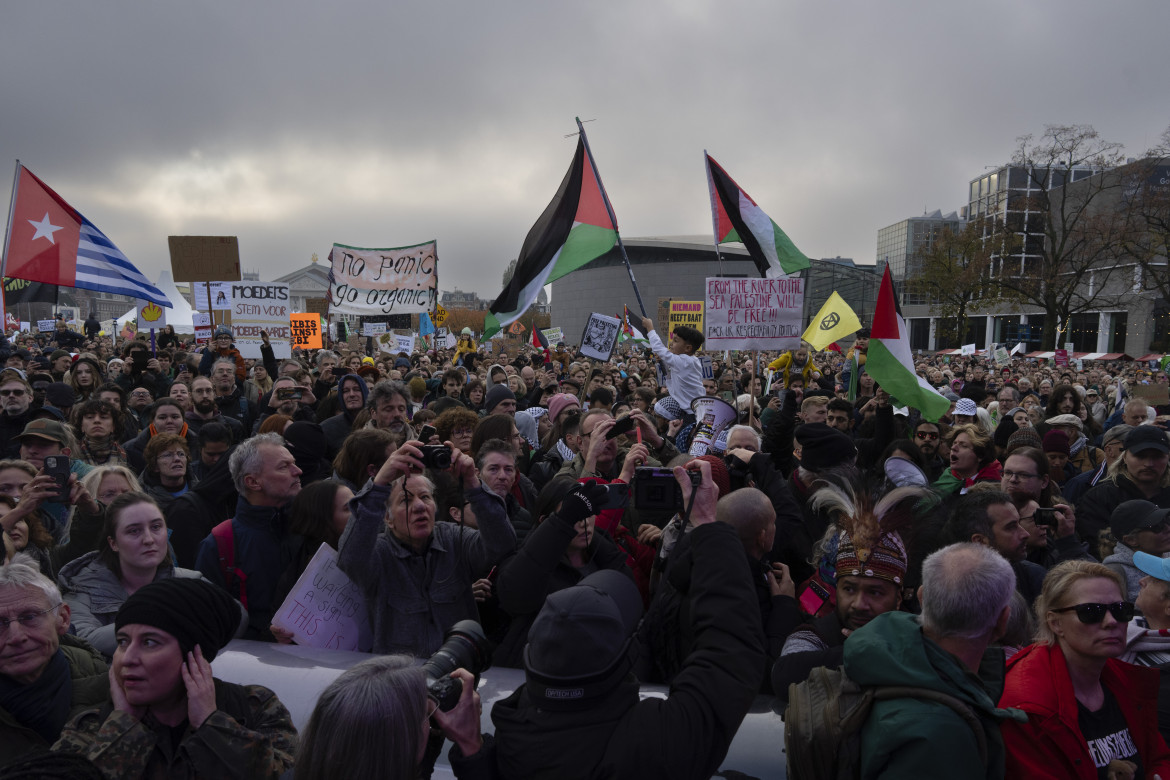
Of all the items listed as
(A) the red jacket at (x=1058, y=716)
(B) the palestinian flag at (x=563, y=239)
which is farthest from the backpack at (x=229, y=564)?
(B) the palestinian flag at (x=563, y=239)

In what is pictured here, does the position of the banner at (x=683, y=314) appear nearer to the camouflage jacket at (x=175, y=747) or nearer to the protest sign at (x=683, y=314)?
the protest sign at (x=683, y=314)

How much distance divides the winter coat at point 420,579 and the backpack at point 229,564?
0.72 metres

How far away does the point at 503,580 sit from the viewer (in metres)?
2.57

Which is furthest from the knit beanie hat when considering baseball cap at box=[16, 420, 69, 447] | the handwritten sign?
baseball cap at box=[16, 420, 69, 447]

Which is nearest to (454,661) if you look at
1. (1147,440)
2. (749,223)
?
(1147,440)

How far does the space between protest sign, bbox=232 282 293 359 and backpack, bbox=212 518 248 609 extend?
25.8ft

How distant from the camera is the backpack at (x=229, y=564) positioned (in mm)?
3223

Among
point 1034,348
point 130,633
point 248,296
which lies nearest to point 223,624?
point 130,633

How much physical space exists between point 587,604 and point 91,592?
235 centimetres

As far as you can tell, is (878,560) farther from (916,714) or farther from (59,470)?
(59,470)

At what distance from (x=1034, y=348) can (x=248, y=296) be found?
6797 centimetres

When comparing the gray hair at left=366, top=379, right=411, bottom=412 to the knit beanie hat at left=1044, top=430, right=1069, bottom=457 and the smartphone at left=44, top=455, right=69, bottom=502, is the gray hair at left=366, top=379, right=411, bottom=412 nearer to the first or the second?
the smartphone at left=44, top=455, right=69, bottom=502

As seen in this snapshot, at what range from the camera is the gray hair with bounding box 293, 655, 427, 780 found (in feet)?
5.09

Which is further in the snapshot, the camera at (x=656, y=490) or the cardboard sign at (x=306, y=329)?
the cardboard sign at (x=306, y=329)
